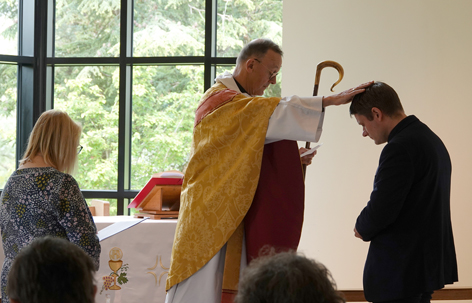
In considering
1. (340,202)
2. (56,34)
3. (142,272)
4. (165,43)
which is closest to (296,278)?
(142,272)

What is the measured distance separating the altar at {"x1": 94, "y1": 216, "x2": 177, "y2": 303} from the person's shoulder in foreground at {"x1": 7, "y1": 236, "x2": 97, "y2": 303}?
205 centimetres

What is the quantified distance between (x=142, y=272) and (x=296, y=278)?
2.39 metres

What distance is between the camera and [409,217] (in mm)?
1808

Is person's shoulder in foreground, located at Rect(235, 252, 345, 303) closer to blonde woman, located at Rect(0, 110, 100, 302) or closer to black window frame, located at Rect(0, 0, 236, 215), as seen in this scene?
blonde woman, located at Rect(0, 110, 100, 302)

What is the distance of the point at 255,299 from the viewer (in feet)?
2.60

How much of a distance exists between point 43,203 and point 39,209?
0.03 meters

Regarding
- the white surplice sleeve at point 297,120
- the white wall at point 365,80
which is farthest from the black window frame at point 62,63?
the white surplice sleeve at point 297,120

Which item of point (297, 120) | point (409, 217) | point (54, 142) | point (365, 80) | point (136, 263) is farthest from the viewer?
point (365, 80)

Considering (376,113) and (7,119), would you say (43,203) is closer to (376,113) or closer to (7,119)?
(376,113)

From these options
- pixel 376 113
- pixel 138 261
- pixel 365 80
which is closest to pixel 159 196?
pixel 138 261

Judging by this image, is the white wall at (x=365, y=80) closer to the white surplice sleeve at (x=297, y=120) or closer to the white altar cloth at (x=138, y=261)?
the white altar cloth at (x=138, y=261)

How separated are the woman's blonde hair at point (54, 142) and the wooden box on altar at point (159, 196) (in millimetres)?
1123

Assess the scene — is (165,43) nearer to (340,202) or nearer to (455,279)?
(340,202)

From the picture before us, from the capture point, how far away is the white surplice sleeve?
190cm
